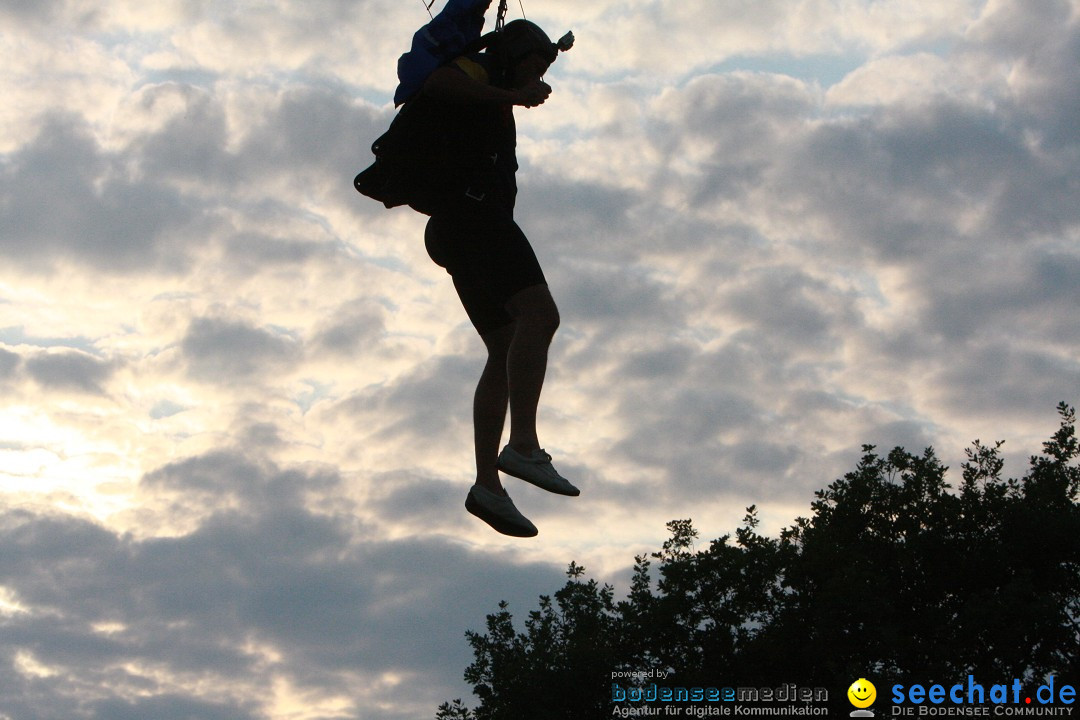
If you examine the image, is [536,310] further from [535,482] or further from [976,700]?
[976,700]

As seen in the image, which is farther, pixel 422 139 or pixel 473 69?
pixel 422 139

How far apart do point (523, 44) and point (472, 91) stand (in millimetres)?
462

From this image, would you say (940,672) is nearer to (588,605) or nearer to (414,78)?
(588,605)

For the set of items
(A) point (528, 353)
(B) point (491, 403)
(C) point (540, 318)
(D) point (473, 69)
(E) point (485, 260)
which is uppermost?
(D) point (473, 69)

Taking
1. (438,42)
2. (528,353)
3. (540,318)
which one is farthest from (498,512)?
(438,42)

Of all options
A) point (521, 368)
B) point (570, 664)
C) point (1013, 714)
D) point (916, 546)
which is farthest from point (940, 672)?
point (521, 368)

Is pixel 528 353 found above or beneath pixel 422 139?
beneath

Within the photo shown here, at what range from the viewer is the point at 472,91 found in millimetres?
5227

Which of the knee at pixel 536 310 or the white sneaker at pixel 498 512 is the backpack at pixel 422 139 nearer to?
the knee at pixel 536 310

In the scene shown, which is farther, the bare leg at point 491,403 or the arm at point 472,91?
the bare leg at point 491,403

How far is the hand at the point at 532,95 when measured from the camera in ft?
17.3

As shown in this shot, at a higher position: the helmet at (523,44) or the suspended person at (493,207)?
the helmet at (523,44)

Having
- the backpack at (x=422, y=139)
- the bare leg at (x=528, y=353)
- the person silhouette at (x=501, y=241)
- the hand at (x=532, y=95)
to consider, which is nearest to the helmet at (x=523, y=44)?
the person silhouette at (x=501, y=241)

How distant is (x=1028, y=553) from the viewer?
2652cm
